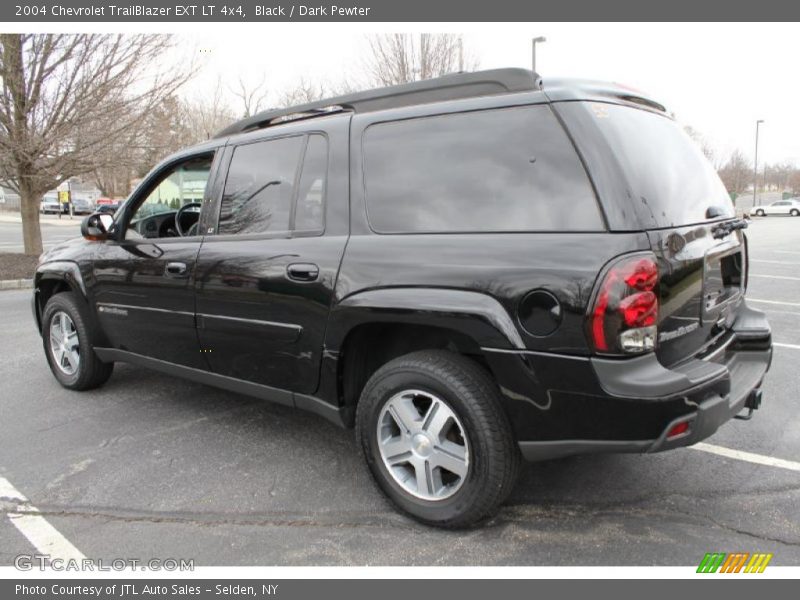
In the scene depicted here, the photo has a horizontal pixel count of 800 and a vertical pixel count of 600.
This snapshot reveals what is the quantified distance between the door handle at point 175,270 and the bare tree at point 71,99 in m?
9.30

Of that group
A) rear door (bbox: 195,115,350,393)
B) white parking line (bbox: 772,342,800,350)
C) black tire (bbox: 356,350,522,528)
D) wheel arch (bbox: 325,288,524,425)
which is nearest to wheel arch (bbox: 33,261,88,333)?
rear door (bbox: 195,115,350,393)

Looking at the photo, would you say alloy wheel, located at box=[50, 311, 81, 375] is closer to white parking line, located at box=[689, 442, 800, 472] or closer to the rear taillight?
the rear taillight

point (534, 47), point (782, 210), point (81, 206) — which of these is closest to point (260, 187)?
point (534, 47)

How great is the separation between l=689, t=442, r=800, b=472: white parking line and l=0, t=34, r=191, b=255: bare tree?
11532 millimetres

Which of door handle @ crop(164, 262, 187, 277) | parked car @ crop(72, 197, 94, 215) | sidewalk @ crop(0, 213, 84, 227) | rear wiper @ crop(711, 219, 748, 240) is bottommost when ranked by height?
door handle @ crop(164, 262, 187, 277)

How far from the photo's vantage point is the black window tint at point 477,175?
2.40 meters

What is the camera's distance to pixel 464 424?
2555 millimetres

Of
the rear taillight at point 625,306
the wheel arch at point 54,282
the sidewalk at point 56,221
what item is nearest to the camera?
the rear taillight at point 625,306

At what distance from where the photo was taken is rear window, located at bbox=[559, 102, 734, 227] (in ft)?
7.77

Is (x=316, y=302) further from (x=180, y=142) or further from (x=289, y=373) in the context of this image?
(x=180, y=142)

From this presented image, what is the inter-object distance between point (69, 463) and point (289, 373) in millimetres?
1470

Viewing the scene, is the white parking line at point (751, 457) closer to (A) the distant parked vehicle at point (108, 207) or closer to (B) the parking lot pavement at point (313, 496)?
(B) the parking lot pavement at point (313, 496)

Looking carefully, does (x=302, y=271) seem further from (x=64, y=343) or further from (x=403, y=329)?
(x=64, y=343)

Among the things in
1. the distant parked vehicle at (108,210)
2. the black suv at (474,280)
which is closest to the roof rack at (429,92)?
the black suv at (474,280)
